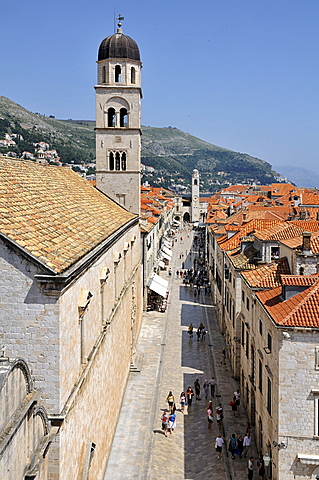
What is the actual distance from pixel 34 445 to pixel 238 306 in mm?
20654

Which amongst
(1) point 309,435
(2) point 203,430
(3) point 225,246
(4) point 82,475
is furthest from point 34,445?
(3) point 225,246

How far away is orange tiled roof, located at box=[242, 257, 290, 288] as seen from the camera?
79.4 feet

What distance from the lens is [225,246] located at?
3788cm

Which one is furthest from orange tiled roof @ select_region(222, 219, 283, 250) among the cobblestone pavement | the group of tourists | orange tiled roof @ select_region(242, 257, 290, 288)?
orange tiled roof @ select_region(242, 257, 290, 288)

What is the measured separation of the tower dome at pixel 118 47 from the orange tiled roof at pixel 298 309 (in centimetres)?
2187

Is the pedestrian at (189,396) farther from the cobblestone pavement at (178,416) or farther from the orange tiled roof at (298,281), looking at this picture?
the orange tiled roof at (298,281)

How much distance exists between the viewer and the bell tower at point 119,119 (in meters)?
35.2

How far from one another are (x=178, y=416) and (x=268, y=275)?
8.30 m

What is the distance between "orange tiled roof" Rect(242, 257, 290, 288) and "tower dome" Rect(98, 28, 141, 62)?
18.0 metres

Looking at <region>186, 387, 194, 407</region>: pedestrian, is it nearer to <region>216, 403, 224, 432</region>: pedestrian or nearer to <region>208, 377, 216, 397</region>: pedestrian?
<region>208, 377, 216, 397</region>: pedestrian

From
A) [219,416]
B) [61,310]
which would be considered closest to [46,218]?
[61,310]

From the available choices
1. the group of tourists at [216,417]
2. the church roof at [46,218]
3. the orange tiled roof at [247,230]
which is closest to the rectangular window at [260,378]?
the group of tourists at [216,417]

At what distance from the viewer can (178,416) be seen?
25.6m

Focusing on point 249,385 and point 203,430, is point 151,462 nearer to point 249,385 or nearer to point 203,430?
point 203,430
